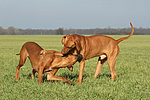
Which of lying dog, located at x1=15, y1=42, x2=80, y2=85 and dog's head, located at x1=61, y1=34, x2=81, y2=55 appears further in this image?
lying dog, located at x1=15, y1=42, x2=80, y2=85

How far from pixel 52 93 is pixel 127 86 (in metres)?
2.21

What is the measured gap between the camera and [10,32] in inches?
4043

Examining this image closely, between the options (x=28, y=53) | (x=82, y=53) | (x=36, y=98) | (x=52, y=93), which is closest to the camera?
(x=36, y=98)

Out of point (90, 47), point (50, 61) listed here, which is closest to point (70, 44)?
point (50, 61)

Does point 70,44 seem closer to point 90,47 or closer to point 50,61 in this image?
point 50,61

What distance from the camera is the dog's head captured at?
15.4ft

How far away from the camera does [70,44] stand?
468cm

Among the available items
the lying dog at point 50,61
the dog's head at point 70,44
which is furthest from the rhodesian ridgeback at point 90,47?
the lying dog at point 50,61

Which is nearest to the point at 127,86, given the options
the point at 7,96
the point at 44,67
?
the point at 44,67

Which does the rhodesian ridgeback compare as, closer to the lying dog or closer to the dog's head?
the dog's head

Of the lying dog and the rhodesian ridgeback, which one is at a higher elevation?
the rhodesian ridgeback

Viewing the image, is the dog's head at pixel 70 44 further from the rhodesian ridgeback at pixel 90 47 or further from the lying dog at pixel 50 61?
the lying dog at pixel 50 61

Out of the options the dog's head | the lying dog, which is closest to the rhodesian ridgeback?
the dog's head

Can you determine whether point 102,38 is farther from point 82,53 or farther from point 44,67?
point 44,67
